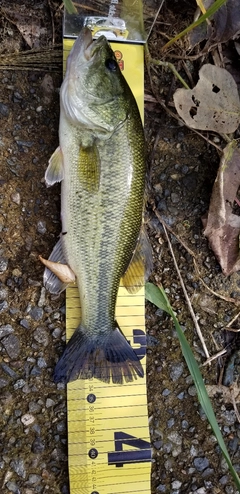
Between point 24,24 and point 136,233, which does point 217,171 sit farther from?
point 24,24

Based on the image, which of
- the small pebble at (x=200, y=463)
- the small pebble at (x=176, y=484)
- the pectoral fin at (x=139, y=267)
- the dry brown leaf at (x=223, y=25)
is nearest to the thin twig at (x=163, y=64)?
A: the dry brown leaf at (x=223, y=25)

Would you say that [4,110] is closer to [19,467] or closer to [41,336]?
[41,336]

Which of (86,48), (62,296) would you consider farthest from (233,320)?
(86,48)

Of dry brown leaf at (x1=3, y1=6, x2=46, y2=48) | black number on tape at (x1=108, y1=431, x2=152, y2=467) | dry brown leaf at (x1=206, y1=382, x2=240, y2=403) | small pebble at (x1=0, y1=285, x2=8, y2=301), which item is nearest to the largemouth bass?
small pebble at (x1=0, y1=285, x2=8, y2=301)

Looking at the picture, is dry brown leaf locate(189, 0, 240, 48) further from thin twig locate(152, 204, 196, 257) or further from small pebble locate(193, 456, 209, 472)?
small pebble locate(193, 456, 209, 472)

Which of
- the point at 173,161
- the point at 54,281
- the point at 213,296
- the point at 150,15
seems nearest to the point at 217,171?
the point at 173,161
